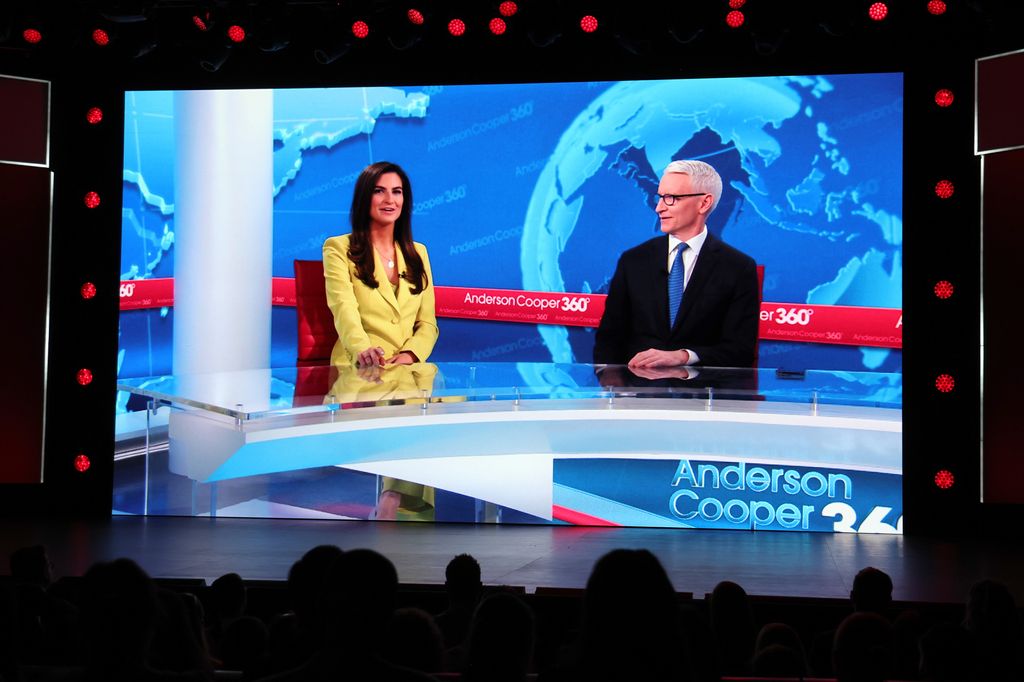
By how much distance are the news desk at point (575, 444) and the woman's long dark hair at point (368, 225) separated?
0.55 metres

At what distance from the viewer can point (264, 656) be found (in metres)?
2.04

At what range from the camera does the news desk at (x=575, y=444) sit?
5.18 metres

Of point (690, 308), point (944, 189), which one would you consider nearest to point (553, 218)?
point (690, 308)

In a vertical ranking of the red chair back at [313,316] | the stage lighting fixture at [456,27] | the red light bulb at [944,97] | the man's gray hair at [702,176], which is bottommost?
the red chair back at [313,316]

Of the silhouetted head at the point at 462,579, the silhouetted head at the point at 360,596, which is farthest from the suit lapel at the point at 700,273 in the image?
the silhouetted head at the point at 360,596

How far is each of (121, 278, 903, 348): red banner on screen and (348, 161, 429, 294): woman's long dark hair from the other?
6.3 inches

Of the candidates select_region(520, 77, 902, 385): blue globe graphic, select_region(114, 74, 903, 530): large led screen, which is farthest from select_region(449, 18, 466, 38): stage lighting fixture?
select_region(520, 77, 902, 385): blue globe graphic

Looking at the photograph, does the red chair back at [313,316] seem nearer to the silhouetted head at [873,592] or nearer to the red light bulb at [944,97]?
the red light bulb at [944,97]

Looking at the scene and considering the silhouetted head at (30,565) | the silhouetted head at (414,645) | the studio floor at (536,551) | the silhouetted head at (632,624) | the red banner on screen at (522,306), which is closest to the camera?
the silhouetted head at (632,624)

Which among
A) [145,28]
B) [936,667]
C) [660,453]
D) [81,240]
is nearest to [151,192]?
[81,240]

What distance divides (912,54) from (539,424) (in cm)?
269

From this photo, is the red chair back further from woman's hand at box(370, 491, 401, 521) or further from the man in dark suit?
the man in dark suit

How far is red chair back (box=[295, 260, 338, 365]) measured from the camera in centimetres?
577

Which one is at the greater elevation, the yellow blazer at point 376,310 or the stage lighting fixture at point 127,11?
the stage lighting fixture at point 127,11
